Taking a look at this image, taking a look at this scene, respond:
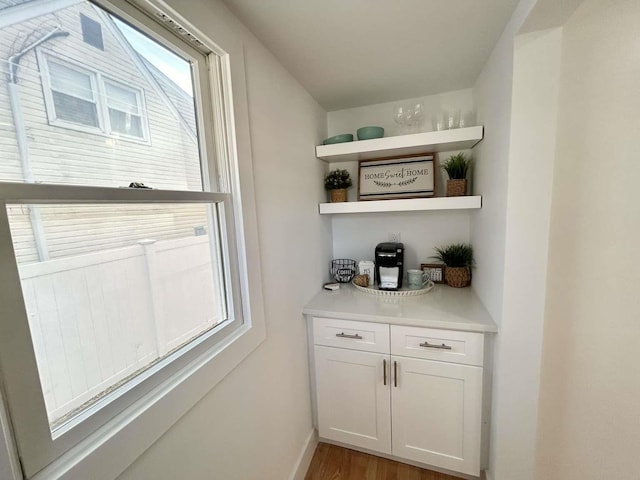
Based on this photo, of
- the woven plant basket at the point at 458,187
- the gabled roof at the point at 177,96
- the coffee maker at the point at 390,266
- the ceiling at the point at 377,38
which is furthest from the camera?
the coffee maker at the point at 390,266

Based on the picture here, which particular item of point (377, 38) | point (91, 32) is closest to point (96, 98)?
point (91, 32)

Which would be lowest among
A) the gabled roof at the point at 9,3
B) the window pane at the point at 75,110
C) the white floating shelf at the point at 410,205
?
the white floating shelf at the point at 410,205

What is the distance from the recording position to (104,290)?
2.10ft

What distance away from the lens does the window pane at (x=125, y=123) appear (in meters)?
0.66

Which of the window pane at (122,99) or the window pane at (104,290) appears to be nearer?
the window pane at (104,290)

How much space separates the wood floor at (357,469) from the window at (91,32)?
2021mm

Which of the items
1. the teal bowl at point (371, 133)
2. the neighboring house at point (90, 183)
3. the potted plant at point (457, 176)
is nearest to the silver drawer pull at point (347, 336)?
the neighboring house at point (90, 183)

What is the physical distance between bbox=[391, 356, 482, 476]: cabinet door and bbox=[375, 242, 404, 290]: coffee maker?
46cm

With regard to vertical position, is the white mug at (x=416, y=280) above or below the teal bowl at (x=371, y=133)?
below

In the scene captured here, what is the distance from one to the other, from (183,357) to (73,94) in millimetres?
724

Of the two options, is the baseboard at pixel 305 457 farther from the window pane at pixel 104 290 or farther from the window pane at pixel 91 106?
the window pane at pixel 91 106

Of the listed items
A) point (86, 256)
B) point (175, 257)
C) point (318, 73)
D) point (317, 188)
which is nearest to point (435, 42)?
point (318, 73)

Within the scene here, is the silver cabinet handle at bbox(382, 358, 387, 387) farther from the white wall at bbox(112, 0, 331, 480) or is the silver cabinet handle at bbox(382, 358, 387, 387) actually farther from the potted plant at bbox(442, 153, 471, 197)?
the potted plant at bbox(442, 153, 471, 197)

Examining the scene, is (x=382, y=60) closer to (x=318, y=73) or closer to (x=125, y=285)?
(x=318, y=73)
